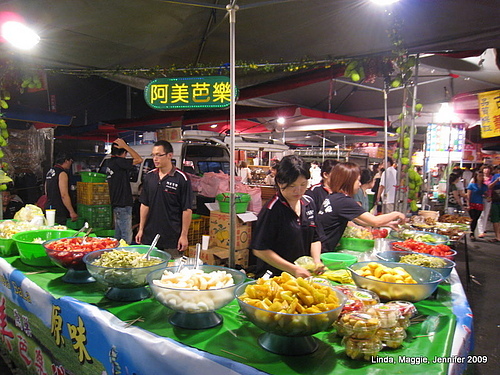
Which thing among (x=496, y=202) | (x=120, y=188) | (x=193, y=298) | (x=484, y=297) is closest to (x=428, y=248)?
(x=193, y=298)

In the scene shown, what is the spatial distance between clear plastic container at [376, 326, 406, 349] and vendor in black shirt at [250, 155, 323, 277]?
822 millimetres

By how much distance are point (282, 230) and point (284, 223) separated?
56 mm

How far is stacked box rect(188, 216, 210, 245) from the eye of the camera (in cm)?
577

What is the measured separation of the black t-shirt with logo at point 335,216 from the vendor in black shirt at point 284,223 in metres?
0.65

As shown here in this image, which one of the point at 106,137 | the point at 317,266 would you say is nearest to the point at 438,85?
the point at 317,266

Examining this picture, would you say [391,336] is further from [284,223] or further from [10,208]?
[10,208]

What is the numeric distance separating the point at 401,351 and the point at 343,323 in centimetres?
27

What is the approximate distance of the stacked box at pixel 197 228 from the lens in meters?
5.77

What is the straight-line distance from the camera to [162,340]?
57.1 inches

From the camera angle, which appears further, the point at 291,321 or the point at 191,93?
the point at 191,93

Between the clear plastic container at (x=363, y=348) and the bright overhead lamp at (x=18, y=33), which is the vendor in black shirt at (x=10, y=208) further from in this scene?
the clear plastic container at (x=363, y=348)

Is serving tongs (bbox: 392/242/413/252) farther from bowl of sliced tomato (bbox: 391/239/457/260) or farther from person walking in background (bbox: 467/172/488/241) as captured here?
person walking in background (bbox: 467/172/488/241)

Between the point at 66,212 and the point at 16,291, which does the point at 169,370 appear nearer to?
the point at 16,291

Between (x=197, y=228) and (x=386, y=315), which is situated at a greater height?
(x=386, y=315)
